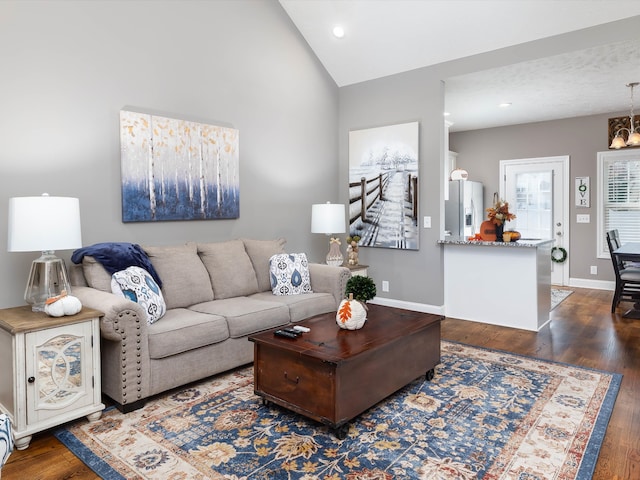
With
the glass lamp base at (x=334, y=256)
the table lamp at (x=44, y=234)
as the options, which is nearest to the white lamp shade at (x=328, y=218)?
the glass lamp base at (x=334, y=256)

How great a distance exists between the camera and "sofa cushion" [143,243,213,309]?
3326mm

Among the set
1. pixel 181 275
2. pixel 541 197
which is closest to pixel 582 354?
pixel 181 275

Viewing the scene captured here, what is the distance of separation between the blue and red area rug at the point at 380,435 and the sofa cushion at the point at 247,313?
1.27 feet

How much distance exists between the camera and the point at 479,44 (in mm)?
4309

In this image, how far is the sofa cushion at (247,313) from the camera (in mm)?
3137

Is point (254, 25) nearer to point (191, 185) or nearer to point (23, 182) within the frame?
point (191, 185)

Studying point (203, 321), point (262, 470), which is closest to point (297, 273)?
point (203, 321)

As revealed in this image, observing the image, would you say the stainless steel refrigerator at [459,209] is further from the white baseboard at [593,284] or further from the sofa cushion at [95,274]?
the sofa cushion at [95,274]

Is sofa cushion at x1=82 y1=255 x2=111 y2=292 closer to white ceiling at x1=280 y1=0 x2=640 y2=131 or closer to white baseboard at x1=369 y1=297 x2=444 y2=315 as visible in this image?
white baseboard at x1=369 y1=297 x2=444 y2=315

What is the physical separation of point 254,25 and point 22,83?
2.31m

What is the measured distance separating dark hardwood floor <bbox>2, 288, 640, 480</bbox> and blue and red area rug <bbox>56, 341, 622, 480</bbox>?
62mm

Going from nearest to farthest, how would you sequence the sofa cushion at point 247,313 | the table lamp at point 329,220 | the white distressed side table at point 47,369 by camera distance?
1. the white distressed side table at point 47,369
2. the sofa cushion at point 247,313
3. the table lamp at point 329,220

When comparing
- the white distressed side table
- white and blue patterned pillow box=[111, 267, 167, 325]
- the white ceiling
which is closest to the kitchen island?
the white ceiling

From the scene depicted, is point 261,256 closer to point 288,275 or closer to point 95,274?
point 288,275
